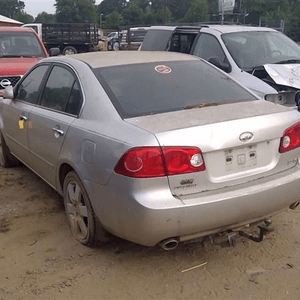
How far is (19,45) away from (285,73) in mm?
6365

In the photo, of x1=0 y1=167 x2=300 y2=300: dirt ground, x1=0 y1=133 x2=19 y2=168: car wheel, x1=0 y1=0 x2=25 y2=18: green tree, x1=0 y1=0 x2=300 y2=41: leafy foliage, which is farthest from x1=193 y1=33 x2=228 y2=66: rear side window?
x1=0 y1=0 x2=25 y2=18: green tree

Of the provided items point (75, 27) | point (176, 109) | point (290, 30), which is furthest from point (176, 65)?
point (290, 30)

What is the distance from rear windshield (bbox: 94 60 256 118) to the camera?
142 inches

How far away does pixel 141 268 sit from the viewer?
11.5 ft

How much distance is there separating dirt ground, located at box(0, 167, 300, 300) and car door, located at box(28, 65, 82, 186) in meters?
0.64

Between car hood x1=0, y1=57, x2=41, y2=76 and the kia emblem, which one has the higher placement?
the kia emblem

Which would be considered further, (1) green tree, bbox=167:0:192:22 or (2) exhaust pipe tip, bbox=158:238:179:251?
(1) green tree, bbox=167:0:192:22

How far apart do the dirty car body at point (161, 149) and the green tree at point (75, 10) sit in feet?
287

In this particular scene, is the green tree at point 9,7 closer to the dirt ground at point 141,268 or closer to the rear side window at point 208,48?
the rear side window at point 208,48

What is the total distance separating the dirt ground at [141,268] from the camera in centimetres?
318

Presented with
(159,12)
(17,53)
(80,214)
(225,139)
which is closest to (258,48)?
(225,139)

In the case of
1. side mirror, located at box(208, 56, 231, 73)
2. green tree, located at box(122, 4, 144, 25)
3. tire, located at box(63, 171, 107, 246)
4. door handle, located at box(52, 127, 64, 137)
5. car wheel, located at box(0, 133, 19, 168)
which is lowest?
green tree, located at box(122, 4, 144, 25)

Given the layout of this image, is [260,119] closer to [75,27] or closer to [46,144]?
[46,144]

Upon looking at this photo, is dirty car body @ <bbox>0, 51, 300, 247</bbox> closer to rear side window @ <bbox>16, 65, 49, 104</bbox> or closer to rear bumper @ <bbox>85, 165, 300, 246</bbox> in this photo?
rear bumper @ <bbox>85, 165, 300, 246</bbox>
